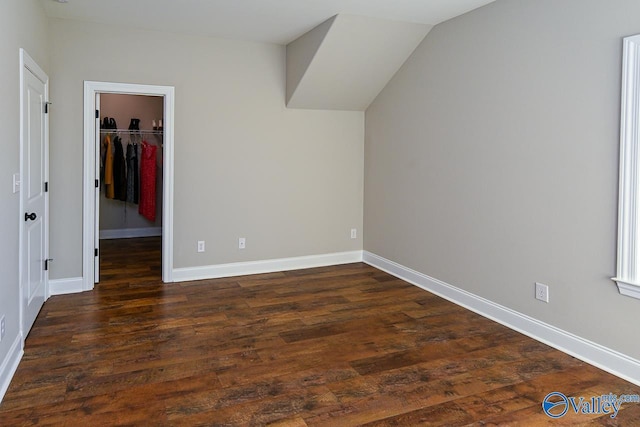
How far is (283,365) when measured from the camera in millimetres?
2939

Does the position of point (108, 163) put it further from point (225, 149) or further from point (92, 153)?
point (225, 149)

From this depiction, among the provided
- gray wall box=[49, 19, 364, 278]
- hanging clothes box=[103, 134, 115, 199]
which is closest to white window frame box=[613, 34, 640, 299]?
gray wall box=[49, 19, 364, 278]

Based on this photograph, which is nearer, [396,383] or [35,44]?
[396,383]

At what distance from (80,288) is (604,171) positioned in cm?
447

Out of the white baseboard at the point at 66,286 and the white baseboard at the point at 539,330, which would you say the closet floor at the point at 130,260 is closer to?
the white baseboard at the point at 66,286

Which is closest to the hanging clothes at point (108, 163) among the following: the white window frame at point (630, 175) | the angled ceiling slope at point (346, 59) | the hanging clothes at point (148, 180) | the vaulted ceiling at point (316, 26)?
the hanging clothes at point (148, 180)

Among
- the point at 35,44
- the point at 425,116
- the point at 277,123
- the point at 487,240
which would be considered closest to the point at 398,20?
the point at 425,116

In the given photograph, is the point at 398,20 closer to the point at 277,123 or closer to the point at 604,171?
the point at 277,123

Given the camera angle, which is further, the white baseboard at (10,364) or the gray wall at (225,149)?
the gray wall at (225,149)

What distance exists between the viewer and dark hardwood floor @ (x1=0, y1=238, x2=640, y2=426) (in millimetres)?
2383

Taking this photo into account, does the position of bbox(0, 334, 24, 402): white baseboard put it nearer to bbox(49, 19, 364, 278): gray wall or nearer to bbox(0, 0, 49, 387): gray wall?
bbox(0, 0, 49, 387): gray wall

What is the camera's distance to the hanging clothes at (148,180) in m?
6.96

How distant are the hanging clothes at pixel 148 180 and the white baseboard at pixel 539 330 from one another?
412 centimetres

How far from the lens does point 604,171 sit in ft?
9.58
